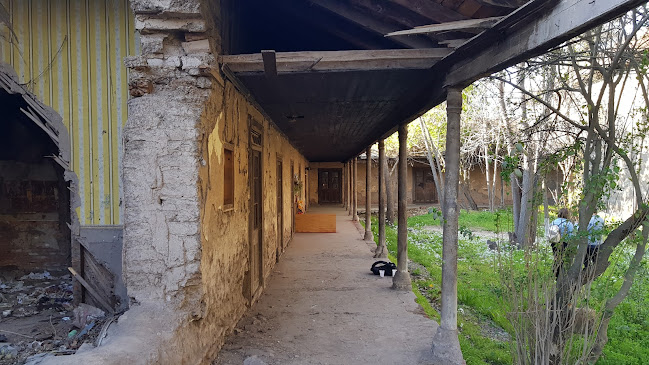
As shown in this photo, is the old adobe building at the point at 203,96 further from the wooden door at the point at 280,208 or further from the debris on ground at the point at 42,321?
the wooden door at the point at 280,208

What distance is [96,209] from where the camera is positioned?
4262mm

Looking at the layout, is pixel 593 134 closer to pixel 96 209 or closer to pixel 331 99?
pixel 331 99

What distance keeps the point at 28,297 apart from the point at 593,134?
7168 mm

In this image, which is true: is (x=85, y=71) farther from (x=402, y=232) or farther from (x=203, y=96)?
(x=402, y=232)

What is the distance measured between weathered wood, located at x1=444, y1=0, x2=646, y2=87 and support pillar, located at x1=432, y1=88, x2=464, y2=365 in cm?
34

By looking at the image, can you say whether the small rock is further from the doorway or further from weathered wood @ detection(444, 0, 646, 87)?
the doorway

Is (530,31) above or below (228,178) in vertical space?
above

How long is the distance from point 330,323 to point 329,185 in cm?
1873

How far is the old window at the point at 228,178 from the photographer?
12.9 feet

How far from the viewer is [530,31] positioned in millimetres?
2535

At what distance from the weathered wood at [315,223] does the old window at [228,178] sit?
7816 millimetres

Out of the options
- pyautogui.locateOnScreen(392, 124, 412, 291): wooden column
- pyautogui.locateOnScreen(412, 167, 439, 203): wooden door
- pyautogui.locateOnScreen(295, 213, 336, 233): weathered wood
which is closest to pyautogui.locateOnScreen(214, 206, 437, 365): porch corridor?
pyautogui.locateOnScreen(392, 124, 412, 291): wooden column

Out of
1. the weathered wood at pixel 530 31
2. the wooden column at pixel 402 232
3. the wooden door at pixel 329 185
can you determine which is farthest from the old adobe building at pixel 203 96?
the wooden door at pixel 329 185

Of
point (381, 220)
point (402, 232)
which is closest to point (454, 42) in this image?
point (402, 232)
